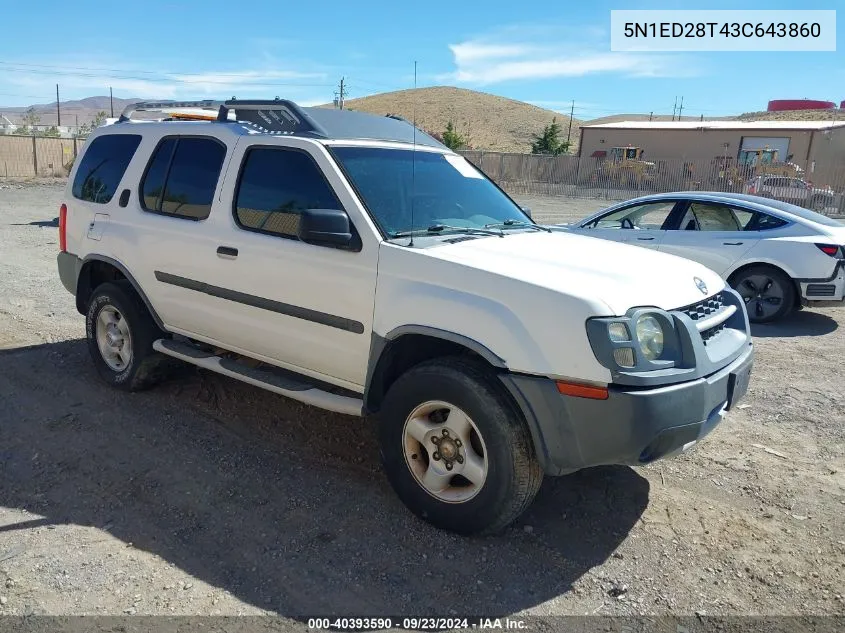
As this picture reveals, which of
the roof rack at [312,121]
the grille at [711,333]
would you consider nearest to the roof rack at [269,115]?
the roof rack at [312,121]

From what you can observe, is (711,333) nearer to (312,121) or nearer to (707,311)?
(707,311)

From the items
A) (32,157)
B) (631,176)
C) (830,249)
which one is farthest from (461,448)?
(32,157)

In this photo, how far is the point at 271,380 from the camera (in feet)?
14.0

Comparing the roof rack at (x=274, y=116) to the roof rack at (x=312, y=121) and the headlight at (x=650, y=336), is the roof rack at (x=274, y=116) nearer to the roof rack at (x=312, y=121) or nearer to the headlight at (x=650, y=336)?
the roof rack at (x=312, y=121)

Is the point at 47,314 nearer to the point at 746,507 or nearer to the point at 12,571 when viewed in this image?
the point at 12,571

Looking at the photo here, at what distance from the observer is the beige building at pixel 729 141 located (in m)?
39.2

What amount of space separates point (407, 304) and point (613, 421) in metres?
1.18

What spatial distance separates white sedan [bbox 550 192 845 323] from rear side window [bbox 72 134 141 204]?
4.36 meters

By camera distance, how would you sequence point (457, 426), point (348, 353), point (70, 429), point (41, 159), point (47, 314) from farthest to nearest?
point (41, 159) < point (47, 314) < point (70, 429) < point (348, 353) < point (457, 426)

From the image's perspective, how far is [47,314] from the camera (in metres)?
7.66

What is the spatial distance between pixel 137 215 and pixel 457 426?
3.08m

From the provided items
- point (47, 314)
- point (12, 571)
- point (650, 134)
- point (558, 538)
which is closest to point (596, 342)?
point (558, 538)

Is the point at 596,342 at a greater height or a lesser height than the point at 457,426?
greater

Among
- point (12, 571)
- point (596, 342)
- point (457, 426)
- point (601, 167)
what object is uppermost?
point (601, 167)
